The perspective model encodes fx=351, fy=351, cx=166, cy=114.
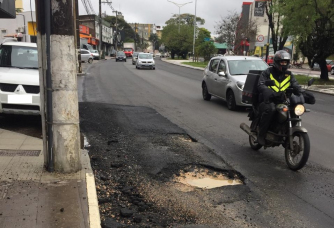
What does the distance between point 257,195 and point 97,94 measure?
1050 centimetres

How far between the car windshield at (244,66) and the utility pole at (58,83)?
7677 mm

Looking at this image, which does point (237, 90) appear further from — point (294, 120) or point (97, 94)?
point (97, 94)

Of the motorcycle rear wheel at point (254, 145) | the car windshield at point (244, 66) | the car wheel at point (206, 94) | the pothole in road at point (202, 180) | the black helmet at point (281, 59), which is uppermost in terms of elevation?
the black helmet at point (281, 59)

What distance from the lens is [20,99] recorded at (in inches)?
281

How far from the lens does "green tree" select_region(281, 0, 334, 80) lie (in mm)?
20125

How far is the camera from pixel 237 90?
34.6ft

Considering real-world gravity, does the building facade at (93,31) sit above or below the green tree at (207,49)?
above

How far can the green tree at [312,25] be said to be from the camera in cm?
2012

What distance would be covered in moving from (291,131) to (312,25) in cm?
1797

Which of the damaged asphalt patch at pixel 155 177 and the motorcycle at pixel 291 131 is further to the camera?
the motorcycle at pixel 291 131

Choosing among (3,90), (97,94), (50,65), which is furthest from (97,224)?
(97,94)

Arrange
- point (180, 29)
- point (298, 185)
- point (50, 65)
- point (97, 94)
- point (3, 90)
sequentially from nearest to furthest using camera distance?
point (50, 65) → point (298, 185) → point (3, 90) → point (97, 94) → point (180, 29)

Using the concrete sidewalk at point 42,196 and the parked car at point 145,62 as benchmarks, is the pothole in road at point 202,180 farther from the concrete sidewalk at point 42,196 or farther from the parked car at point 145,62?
the parked car at point 145,62

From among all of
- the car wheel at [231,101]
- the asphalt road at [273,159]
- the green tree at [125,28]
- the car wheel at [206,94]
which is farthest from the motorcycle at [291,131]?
the green tree at [125,28]
